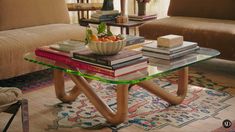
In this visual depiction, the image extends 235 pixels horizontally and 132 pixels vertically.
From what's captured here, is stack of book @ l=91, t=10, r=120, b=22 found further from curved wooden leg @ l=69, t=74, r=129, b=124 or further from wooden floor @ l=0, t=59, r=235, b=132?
curved wooden leg @ l=69, t=74, r=129, b=124

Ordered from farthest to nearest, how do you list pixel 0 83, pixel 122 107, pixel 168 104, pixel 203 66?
1. pixel 203 66
2. pixel 0 83
3. pixel 168 104
4. pixel 122 107

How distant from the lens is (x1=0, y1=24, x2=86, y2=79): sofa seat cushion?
2.93m

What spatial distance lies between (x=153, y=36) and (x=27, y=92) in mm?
1329

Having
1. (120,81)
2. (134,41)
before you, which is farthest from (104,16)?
(120,81)

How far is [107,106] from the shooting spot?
235 cm

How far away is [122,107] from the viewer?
2.21 meters

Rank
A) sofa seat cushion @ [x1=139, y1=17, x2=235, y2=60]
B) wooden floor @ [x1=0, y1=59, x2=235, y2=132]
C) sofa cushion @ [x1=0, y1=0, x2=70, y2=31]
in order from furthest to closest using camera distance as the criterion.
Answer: sofa cushion @ [x1=0, y1=0, x2=70, y2=31] → sofa seat cushion @ [x1=139, y1=17, x2=235, y2=60] → wooden floor @ [x1=0, y1=59, x2=235, y2=132]

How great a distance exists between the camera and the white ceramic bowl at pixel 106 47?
7.22 ft

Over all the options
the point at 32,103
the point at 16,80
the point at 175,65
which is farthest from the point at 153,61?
the point at 16,80

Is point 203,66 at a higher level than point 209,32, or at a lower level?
lower

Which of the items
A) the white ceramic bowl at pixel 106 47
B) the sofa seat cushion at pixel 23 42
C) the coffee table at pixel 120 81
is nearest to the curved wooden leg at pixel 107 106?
the coffee table at pixel 120 81

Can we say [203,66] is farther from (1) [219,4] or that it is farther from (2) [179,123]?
(2) [179,123]

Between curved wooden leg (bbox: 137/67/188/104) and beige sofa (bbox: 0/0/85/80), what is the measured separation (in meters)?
1.01

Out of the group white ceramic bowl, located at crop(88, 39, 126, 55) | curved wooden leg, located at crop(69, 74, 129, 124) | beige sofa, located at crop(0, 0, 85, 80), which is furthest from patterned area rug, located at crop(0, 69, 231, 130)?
white ceramic bowl, located at crop(88, 39, 126, 55)
